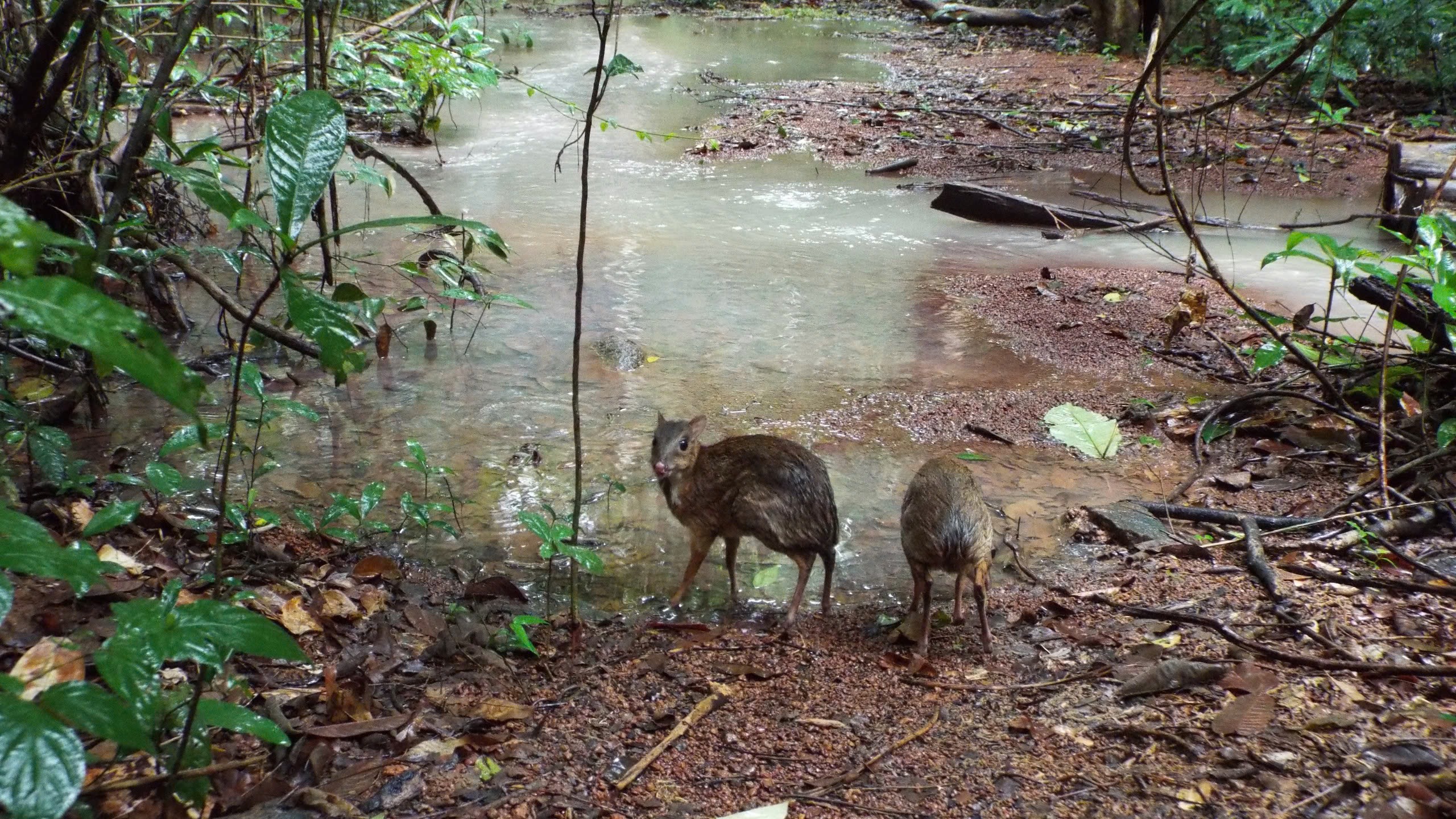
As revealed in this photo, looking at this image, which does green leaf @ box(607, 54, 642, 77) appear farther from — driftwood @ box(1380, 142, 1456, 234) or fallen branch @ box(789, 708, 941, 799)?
driftwood @ box(1380, 142, 1456, 234)

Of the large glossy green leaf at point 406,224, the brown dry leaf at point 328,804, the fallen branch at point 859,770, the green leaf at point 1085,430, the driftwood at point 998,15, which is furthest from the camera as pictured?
the driftwood at point 998,15

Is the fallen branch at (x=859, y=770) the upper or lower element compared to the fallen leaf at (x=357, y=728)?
lower

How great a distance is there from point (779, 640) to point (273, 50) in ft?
26.4

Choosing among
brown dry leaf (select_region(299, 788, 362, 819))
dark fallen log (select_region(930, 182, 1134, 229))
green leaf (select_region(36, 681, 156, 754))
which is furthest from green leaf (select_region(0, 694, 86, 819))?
dark fallen log (select_region(930, 182, 1134, 229))

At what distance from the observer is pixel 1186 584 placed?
13.5 ft

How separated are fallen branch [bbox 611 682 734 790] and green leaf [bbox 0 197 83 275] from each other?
2.10 meters

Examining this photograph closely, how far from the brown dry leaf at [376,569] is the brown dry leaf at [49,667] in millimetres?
1189

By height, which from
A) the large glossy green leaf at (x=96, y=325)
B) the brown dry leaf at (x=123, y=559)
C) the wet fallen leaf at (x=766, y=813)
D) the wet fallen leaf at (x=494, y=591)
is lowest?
the wet fallen leaf at (x=494, y=591)

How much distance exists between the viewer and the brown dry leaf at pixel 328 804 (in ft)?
8.92

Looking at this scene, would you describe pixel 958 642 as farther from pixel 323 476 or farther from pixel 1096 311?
pixel 1096 311

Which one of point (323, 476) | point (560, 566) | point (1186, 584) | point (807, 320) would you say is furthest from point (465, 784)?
point (807, 320)

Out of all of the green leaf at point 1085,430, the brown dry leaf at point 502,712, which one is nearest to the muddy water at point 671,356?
the green leaf at point 1085,430

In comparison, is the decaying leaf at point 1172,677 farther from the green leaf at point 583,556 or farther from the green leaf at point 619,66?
the green leaf at point 619,66

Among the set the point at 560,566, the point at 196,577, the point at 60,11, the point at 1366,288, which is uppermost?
the point at 60,11
